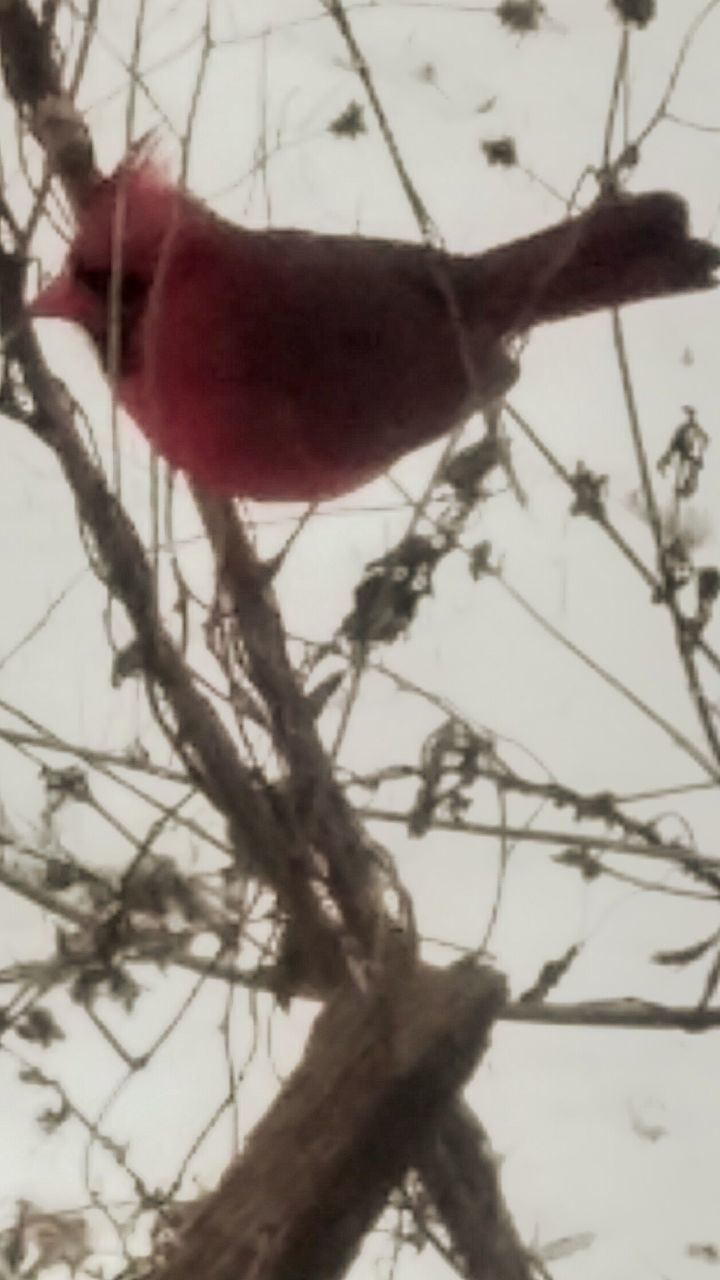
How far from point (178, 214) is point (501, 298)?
0.38 feet

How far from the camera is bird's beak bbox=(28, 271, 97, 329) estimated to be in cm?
63

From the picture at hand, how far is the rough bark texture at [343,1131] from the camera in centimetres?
64

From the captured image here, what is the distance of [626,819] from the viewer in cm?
74

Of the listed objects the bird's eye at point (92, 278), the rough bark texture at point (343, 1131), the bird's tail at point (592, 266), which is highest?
the bird's tail at point (592, 266)

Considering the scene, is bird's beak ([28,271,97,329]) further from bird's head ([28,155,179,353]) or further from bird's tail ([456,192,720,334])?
bird's tail ([456,192,720,334])

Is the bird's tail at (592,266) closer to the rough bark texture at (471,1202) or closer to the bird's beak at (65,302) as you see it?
the bird's beak at (65,302)

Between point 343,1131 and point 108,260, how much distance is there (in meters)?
0.29

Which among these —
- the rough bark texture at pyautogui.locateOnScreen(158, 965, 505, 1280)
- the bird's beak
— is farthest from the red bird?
the rough bark texture at pyautogui.locateOnScreen(158, 965, 505, 1280)

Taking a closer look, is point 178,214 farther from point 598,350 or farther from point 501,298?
point 598,350

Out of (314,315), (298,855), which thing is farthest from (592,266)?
(298,855)

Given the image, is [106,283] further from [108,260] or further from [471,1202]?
[471,1202]

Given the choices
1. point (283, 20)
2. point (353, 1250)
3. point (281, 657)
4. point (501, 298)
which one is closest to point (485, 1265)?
point (353, 1250)

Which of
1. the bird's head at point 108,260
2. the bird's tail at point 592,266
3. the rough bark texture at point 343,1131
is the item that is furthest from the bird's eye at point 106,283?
the rough bark texture at point 343,1131

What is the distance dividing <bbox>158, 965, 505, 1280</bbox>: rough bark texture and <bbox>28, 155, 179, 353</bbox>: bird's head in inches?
9.5
